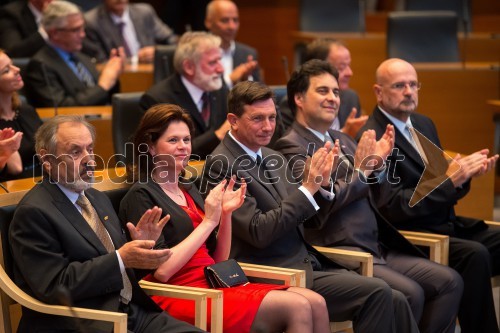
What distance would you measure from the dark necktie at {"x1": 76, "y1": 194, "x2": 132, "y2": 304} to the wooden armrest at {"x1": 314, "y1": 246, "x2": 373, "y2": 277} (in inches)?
38.9

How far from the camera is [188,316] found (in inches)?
130

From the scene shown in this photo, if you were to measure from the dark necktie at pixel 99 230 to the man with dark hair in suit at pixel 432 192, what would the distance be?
4.61 feet

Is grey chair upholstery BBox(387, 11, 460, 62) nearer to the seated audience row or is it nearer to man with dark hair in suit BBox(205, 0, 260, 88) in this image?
man with dark hair in suit BBox(205, 0, 260, 88)

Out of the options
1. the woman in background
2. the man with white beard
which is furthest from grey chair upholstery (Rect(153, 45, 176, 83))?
the woman in background

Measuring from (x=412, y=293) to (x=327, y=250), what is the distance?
38 cm

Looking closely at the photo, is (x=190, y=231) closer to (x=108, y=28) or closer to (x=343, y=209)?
(x=343, y=209)

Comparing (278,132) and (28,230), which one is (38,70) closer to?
(278,132)

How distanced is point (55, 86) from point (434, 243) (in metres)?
2.53

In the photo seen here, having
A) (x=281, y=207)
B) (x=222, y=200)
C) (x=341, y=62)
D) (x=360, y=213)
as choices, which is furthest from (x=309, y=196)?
(x=341, y=62)

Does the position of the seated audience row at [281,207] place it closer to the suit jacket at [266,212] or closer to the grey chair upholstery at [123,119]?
the suit jacket at [266,212]

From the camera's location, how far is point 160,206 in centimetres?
340

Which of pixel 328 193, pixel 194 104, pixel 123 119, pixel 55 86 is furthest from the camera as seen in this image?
pixel 55 86

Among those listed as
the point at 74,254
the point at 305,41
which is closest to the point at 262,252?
the point at 74,254

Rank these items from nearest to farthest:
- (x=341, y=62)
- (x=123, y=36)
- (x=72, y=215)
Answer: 1. (x=72, y=215)
2. (x=341, y=62)
3. (x=123, y=36)
